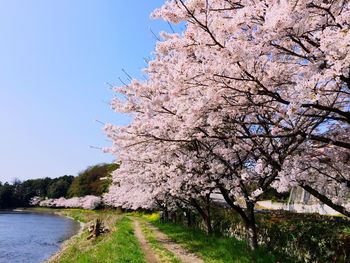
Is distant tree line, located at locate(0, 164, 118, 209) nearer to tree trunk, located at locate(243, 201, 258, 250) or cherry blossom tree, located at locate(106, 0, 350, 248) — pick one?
tree trunk, located at locate(243, 201, 258, 250)

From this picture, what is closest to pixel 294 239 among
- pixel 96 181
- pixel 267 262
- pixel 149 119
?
pixel 267 262

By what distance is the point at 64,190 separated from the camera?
12662 centimetres

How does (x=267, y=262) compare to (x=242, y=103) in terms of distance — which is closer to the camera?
(x=242, y=103)

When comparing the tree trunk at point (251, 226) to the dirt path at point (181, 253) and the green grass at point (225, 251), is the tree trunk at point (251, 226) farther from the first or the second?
the dirt path at point (181, 253)

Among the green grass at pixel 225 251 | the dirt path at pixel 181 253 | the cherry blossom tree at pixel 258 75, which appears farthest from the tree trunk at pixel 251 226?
the cherry blossom tree at pixel 258 75

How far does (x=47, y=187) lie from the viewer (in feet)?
455

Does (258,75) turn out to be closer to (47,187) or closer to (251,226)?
(251,226)

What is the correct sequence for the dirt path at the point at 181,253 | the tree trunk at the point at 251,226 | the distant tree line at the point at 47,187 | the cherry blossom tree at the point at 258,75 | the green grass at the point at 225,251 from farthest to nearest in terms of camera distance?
the distant tree line at the point at 47,187 < the dirt path at the point at 181,253 < the tree trunk at the point at 251,226 < the green grass at the point at 225,251 < the cherry blossom tree at the point at 258,75

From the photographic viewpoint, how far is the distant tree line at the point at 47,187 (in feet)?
350

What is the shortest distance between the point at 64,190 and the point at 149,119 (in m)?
121

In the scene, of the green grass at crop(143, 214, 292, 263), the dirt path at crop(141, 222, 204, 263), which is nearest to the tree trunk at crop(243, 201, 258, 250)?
the green grass at crop(143, 214, 292, 263)

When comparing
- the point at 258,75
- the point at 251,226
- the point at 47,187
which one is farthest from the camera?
the point at 47,187

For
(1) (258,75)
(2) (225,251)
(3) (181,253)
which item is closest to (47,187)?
(3) (181,253)

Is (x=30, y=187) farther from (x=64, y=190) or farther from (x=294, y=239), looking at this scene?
(x=294, y=239)
